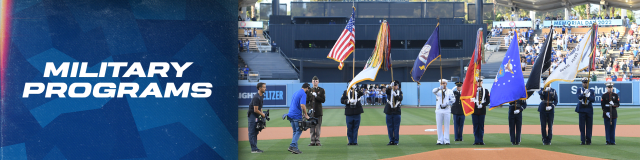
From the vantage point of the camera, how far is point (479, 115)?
13.9m

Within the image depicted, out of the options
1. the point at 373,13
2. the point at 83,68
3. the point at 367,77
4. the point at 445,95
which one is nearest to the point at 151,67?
the point at 83,68

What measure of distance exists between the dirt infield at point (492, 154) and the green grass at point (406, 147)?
534 millimetres

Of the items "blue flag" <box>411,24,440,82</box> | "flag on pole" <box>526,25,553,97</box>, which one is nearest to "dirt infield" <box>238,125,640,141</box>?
"blue flag" <box>411,24,440,82</box>

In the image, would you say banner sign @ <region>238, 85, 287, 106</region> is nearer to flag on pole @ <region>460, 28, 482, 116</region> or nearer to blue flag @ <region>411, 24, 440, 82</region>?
blue flag @ <region>411, 24, 440, 82</region>

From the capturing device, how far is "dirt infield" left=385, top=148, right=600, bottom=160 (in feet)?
35.6

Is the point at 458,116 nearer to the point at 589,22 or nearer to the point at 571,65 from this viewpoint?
the point at 571,65

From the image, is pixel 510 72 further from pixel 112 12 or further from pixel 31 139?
pixel 31 139

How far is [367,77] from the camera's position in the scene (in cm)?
1298

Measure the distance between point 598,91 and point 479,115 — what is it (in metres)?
23.6

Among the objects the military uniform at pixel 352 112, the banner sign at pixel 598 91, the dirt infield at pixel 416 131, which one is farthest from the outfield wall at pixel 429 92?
the military uniform at pixel 352 112

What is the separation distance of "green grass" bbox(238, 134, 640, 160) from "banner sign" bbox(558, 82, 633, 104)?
786 inches

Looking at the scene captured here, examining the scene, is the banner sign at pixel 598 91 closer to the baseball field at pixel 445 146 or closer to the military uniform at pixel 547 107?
the baseball field at pixel 445 146

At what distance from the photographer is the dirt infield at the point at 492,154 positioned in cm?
1085

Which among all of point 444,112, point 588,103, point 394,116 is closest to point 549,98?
point 588,103
